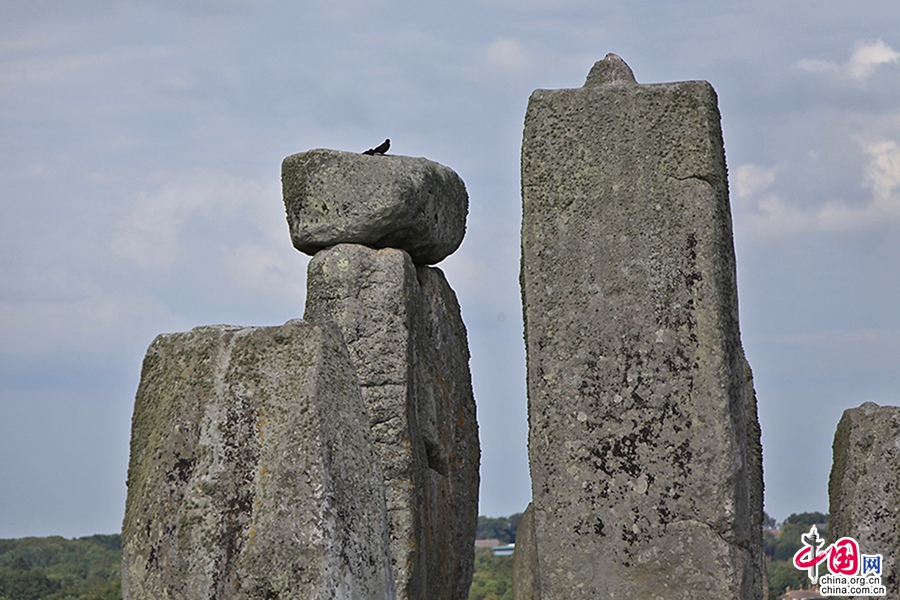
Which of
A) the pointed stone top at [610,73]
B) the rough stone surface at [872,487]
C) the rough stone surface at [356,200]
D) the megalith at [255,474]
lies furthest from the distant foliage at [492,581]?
the megalith at [255,474]

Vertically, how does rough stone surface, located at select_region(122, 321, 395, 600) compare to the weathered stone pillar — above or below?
below

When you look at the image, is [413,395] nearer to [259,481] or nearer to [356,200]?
[356,200]

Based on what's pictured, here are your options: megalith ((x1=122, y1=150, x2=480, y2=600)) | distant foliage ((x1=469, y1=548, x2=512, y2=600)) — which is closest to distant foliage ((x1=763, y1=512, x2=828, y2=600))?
distant foliage ((x1=469, y1=548, x2=512, y2=600))

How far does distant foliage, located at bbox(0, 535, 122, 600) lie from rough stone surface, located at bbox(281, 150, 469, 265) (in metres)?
9.88

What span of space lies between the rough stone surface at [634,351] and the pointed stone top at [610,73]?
0.15 meters

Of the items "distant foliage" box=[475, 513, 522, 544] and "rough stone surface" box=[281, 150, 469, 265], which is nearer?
"rough stone surface" box=[281, 150, 469, 265]

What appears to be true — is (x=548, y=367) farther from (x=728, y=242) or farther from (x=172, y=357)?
(x=172, y=357)

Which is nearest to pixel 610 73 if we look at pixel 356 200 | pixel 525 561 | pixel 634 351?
pixel 634 351

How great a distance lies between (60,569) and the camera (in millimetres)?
30469

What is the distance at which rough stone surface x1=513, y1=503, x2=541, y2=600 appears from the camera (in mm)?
7805

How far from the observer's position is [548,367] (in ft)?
21.0

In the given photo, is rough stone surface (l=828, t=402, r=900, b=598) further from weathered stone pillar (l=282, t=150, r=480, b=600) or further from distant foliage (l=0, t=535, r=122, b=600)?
distant foliage (l=0, t=535, r=122, b=600)

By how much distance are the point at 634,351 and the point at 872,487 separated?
14.2ft

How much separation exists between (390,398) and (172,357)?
199 inches
